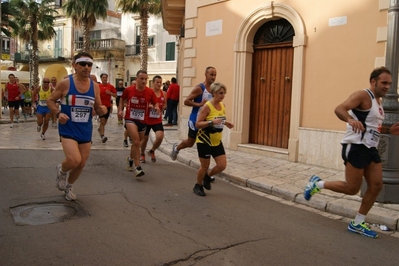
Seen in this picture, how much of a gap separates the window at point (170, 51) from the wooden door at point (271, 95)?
24.4 m

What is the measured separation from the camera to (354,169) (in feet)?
15.1

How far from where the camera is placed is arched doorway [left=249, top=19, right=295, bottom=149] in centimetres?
985

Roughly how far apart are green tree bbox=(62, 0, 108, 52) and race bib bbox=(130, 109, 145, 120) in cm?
2789

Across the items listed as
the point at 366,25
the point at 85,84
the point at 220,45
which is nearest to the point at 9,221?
the point at 85,84

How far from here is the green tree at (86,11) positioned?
3259 cm

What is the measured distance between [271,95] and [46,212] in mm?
6782

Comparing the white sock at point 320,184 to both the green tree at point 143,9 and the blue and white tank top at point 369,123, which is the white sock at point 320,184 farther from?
the green tree at point 143,9

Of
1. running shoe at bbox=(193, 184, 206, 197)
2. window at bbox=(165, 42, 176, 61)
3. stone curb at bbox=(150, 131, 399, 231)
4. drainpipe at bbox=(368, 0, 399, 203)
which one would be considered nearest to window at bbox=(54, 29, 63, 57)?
window at bbox=(165, 42, 176, 61)

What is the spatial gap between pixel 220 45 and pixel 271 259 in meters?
8.20

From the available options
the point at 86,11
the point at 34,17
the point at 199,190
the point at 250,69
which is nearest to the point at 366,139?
the point at 199,190

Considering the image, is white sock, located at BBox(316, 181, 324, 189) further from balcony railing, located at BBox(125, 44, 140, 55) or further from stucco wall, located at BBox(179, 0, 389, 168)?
balcony railing, located at BBox(125, 44, 140, 55)

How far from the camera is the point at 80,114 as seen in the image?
17.2ft

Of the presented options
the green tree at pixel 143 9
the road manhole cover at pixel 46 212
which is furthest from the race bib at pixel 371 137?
the green tree at pixel 143 9

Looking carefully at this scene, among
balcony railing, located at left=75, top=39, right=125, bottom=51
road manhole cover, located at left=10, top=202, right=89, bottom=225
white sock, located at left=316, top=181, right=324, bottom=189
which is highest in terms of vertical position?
balcony railing, located at left=75, top=39, right=125, bottom=51
